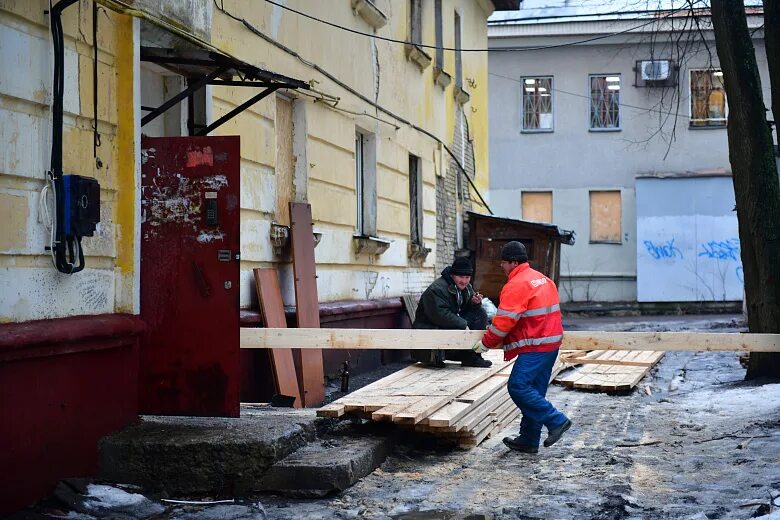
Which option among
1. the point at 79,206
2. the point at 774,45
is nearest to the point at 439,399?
the point at 79,206

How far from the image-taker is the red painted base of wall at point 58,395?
5.10 metres

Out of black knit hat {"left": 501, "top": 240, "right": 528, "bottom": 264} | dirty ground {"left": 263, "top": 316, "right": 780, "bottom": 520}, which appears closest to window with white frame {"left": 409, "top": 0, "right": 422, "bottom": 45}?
dirty ground {"left": 263, "top": 316, "right": 780, "bottom": 520}

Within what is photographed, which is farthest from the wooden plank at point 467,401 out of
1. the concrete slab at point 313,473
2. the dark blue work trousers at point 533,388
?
the concrete slab at point 313,473

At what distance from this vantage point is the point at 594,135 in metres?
28.7

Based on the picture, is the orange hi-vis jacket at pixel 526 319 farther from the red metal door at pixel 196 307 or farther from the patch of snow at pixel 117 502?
the patch of snow at pixel 117 502

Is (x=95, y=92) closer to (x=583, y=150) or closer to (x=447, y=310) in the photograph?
(x=447, y=310)

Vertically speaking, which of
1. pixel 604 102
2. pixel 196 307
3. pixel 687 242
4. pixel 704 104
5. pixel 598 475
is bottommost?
pixel 598 475

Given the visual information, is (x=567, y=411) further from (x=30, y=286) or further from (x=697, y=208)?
(x=697, y=208)

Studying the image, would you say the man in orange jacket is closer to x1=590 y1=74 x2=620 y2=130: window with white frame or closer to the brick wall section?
the brick wall section

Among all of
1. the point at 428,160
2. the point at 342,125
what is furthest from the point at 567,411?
the point at 428,160

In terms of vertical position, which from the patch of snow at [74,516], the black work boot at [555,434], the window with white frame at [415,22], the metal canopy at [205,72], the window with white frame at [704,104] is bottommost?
the patch of snow at [74,516]

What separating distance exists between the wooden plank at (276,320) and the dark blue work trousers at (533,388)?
2538 millimetres

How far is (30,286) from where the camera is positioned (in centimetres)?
535

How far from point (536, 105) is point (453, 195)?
40.2 feet
